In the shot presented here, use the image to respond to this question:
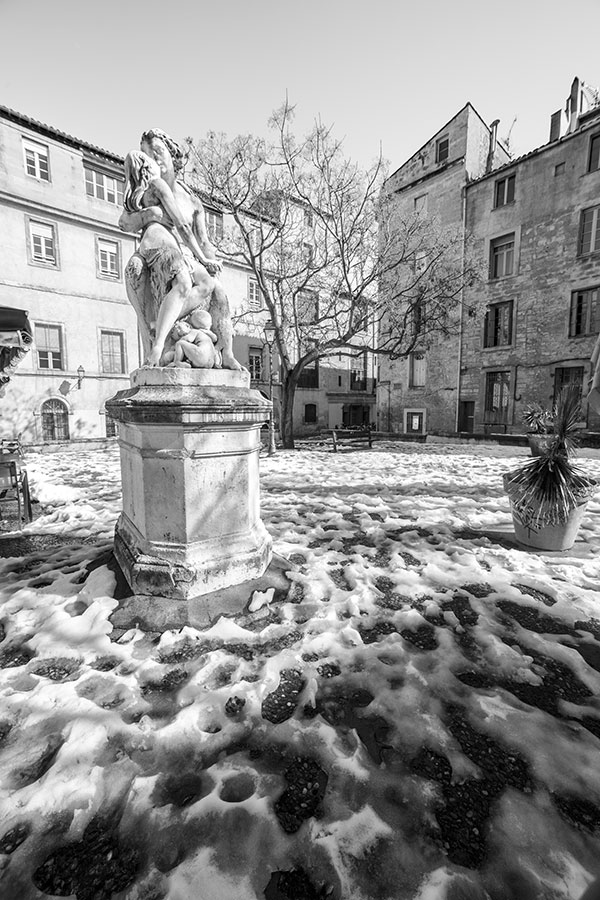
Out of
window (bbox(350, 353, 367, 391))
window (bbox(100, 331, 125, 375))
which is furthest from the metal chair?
window (bbox(350, 353, 367, 391))

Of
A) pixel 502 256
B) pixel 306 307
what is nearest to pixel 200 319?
pixel 306 307

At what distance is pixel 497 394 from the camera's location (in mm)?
20578

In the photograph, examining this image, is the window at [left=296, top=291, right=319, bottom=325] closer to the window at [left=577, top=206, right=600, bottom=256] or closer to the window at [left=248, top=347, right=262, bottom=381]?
the window at [left=248, top=347, right=262, bottom=381]

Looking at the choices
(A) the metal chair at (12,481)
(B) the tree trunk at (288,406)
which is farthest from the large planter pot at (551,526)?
(B) the tree trunk at (288,406)

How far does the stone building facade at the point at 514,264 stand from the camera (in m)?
17.7

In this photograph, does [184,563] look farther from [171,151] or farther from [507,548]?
[171,151]

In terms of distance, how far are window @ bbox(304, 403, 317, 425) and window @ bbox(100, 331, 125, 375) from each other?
1237 cm

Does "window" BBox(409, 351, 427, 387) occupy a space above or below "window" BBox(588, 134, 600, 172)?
below

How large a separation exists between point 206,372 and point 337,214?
12.9 metres

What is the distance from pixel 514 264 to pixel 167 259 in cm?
2190

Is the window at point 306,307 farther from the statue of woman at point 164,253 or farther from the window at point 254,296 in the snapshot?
the statue of woman at point 164,253

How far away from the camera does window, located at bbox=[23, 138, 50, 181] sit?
689 inches

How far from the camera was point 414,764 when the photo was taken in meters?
1.69

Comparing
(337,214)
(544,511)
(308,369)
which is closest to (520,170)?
(337,214)
